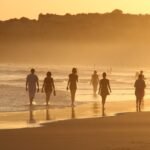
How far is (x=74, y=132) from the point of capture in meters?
16.1

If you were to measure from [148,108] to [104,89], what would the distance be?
3423 mm

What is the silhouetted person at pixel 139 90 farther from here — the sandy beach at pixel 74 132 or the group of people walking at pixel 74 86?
the sandy beach at pixel 74 132

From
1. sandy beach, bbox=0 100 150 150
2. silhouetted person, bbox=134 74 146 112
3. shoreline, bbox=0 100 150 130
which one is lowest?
sandy beach, bbox=0 100 150 150

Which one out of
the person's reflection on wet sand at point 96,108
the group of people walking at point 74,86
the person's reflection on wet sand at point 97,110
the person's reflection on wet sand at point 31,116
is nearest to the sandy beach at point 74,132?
the person's reflection on wet sand at point 31,116

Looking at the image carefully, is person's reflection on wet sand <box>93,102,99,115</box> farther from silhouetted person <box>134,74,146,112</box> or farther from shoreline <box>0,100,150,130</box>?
silhouetted person <box>134,74,146,112</box>

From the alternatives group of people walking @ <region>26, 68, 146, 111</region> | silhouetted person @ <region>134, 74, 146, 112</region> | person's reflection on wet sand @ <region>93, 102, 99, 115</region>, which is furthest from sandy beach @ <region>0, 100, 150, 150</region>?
silhouetted person @ <region>134, 74, 146, 112</region>

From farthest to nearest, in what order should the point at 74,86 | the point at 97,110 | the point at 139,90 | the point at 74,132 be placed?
the point at 74,86 → the point at 97,110 → the point at 139,90 → the point at 74,132

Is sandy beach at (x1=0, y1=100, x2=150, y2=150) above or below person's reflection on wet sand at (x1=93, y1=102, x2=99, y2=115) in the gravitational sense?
below

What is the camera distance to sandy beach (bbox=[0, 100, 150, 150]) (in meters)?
13.7

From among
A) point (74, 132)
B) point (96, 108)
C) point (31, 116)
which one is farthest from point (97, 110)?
point (74, 132)

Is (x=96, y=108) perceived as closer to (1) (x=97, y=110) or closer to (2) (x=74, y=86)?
(1) (x=97, y=110)

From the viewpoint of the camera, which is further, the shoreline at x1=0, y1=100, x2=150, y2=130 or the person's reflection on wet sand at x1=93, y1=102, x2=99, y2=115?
the person's reflection on wet sand at x1=93, y1=102, x2=99, y2=115

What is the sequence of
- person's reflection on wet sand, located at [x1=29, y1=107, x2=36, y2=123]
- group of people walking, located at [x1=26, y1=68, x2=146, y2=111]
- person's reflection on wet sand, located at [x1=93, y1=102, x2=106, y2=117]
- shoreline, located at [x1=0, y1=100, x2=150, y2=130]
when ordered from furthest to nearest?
group of people walking, located at [x1=26, y1=68, x2=146, y2=111] < person's reflection on wet sand, located at [x1=93, y1=102, x2=106, y2=117] < person's reflection on wet sand, located at [x1=29, y1=107, x2=36, y2=123] < shoreline, located at [x1=0, y1=100, x2=150, y2=130]

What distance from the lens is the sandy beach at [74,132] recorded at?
45.1 ft
